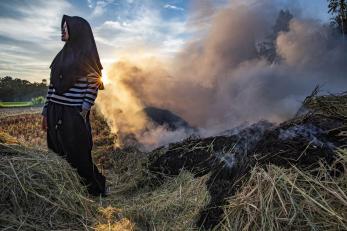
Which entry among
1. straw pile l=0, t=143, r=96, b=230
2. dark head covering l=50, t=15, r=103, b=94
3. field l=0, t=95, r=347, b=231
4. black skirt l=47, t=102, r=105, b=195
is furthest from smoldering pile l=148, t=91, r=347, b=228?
dark head covering l=50, t=15, r=103, b=94

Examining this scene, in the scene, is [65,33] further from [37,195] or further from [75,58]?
[37,195]

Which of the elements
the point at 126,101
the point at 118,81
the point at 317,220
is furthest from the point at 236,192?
the point at 118,81

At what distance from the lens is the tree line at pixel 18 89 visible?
55.5 meters

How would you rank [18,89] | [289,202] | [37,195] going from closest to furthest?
[289,202] < [37,195] < [18,89]

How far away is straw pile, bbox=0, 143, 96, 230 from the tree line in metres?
54.5

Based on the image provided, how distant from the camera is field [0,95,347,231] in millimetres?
2848

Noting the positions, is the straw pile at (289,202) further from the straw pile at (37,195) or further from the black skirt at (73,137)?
the black skirt at (73,137)

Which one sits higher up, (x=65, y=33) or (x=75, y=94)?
(x=65, y=33)

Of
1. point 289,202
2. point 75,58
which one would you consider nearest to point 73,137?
point 75,58

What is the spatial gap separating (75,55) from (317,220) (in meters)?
3.32

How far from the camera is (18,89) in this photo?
59031 mm

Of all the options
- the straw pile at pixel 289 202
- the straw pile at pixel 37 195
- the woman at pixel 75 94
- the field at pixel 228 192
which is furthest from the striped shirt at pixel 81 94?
the straw pile at pixel 289 202

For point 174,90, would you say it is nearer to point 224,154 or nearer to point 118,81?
point 118,81

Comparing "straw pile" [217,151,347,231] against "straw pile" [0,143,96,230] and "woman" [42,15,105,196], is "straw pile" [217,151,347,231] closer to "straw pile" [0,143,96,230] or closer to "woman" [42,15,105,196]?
"straw pile" [0,143,96,230]
